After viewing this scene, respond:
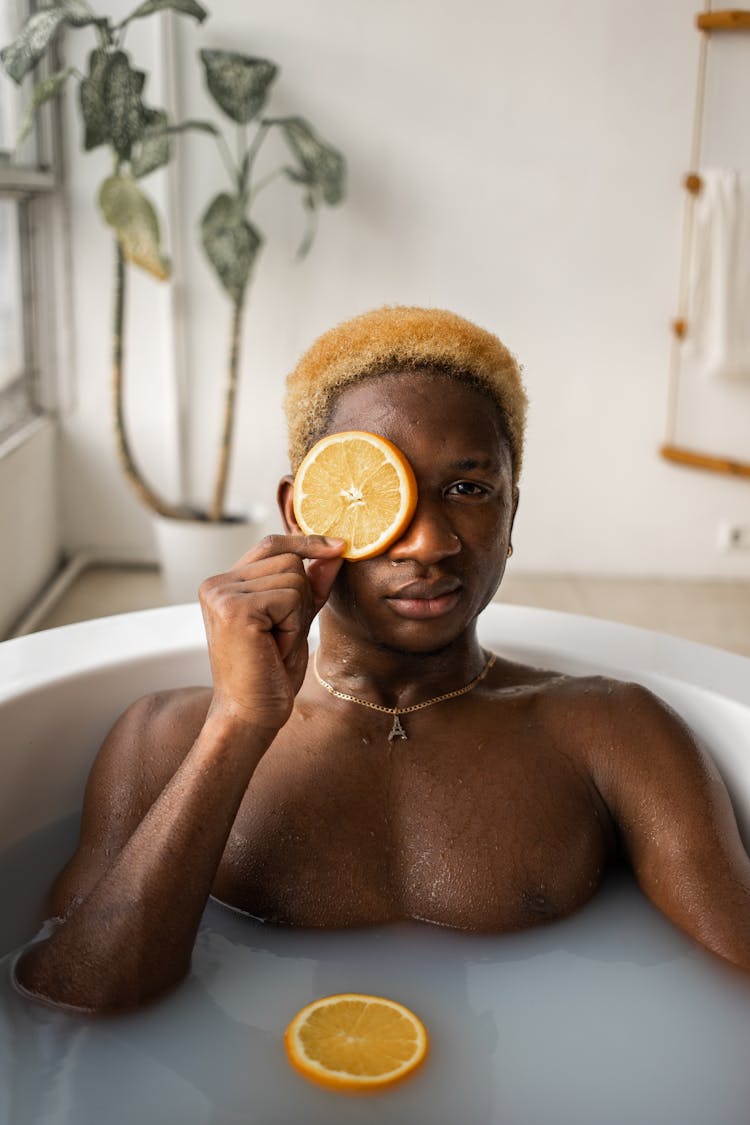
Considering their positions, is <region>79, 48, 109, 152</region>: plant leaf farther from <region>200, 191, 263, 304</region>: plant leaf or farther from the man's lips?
the man's lips

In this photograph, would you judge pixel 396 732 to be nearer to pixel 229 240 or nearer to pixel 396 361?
pixel 396 361

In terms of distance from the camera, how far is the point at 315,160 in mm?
3689

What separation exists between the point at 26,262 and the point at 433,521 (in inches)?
128

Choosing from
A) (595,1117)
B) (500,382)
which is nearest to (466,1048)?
(595,1117)

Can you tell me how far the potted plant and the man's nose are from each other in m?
2.28

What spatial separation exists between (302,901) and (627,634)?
72 cm

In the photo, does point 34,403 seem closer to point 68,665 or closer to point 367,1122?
point 68,665

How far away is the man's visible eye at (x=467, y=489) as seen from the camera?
1.31 metres

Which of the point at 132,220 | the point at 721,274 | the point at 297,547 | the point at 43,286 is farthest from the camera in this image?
the point at 43,286

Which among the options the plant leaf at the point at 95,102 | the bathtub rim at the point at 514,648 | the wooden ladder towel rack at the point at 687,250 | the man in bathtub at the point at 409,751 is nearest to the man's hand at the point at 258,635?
the man in bathtub at the point at 409,751

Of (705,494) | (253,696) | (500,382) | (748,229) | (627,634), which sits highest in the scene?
(748,229)

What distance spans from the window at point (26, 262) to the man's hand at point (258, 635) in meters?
2.89

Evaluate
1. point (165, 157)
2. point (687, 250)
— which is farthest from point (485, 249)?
point (165, 157)

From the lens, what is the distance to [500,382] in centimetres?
139
